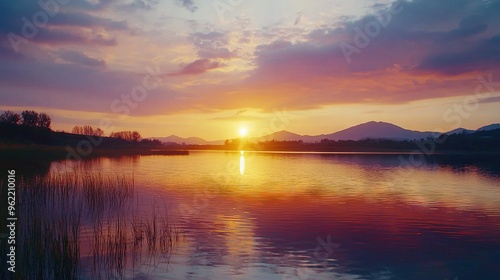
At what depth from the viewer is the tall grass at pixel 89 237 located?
11.4 metres

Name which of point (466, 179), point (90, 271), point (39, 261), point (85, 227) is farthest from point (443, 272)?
point (466, 179)

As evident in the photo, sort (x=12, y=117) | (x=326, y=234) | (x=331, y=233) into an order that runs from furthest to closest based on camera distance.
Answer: (x=12, y=117) → (x=331, y=233) → (x=326, y=234)

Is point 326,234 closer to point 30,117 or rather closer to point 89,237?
point 89,237

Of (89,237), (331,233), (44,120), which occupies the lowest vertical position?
(331,233)

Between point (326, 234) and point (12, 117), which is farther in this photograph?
point (12, 117)

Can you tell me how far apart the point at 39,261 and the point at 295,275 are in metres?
7.34

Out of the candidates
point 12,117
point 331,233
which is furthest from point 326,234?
point 12,117

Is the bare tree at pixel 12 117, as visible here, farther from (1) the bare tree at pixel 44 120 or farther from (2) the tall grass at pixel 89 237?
(2) the tall grass at pixel 89 237

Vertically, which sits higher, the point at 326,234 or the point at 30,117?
the point at 30,117

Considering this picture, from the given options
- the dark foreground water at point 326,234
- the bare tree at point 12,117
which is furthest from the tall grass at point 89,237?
the bare tree at point 12,117

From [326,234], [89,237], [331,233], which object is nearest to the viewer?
[89,237]

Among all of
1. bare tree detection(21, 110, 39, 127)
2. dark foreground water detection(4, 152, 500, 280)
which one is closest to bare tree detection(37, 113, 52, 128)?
bare tree detection(21, 110, 39, 127)

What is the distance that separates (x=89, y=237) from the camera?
16484 mm

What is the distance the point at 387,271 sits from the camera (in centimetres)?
1312
